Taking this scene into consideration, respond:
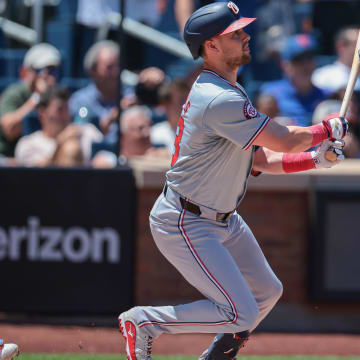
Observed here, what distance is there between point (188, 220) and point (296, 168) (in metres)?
0.68

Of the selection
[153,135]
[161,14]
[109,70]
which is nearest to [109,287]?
[153,135]

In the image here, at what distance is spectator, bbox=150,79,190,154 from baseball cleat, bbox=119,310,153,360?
3.12 meters

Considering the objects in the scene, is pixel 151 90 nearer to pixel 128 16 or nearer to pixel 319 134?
pixel 128 16

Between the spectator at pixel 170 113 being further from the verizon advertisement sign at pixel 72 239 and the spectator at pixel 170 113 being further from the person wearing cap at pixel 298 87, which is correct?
the person wearing cap at pixel 298 87

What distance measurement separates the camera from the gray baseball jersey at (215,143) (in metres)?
3.99

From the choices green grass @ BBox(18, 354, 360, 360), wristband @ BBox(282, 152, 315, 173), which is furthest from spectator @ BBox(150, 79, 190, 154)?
wristband @ BBox(282, 152, 315, 173)

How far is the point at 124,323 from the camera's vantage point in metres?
4.43

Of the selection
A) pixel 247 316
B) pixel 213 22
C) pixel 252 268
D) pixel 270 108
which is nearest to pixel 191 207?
pixel 252 268

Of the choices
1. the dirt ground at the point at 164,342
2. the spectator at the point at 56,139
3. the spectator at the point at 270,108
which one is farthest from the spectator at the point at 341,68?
the dirt ground at the point at 164,342

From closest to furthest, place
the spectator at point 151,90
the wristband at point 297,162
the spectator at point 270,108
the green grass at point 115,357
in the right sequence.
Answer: the wristband at point 297,162 → the green grass at point 115,357 → the spectator at point 270,108 → the spectator at point 151,90

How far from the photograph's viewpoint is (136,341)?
4371 millimetres

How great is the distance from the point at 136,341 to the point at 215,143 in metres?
1.16

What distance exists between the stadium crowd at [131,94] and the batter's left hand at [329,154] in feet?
9.66

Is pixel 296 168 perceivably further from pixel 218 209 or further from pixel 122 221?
pixel 122 221
